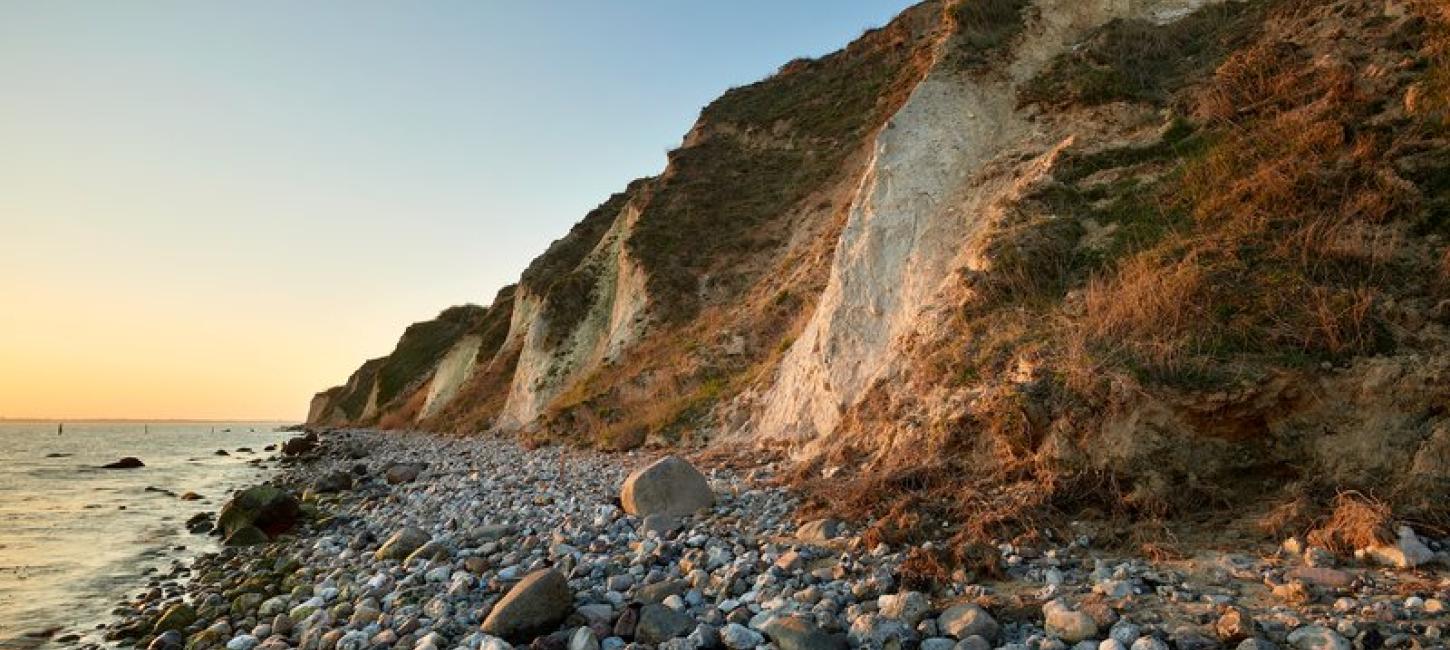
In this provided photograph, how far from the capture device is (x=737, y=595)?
6.00 m

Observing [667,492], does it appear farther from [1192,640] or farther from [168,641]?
[1192,640]

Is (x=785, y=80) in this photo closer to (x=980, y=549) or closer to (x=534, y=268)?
(x=534, y=268)

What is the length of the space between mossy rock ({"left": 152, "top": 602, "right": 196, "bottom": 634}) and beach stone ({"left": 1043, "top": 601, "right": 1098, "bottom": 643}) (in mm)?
8350

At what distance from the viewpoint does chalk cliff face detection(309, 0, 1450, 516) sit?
6.70 meters

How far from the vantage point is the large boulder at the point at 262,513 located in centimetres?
1284

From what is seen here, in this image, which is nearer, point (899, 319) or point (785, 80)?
point (899, 319)

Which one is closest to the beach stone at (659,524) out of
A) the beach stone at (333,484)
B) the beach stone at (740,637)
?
the beach stone at (740,637)

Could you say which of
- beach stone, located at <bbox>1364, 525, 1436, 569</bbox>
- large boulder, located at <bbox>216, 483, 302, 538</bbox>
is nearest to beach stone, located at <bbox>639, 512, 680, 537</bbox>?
beach stone, located at <bbox>1364, 525, 1436, 569</bbox>

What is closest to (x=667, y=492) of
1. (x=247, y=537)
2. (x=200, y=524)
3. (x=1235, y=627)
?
(x=1235, y=627)

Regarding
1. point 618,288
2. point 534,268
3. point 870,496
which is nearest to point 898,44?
point 618,288

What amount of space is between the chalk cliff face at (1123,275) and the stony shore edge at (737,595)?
1.46 m

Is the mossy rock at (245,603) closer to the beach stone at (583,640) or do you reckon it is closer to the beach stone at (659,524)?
the beach stone at (659,524)

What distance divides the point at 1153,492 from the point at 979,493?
57.0 inches

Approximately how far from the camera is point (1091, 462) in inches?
272
